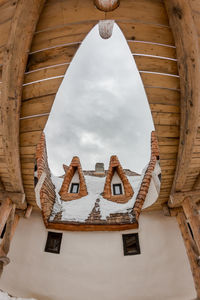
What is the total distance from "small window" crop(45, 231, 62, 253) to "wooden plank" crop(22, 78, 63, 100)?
5.16 meters

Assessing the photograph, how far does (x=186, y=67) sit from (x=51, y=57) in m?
1.84

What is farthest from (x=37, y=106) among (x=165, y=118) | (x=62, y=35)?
(x=165, y=118)

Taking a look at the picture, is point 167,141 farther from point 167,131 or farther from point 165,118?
point 165,118

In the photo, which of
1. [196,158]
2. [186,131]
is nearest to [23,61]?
[186,131]

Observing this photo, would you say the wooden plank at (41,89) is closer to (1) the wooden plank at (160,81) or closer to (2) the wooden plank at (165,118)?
(1) the wooden plank at (160,81)

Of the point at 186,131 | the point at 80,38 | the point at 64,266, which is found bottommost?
the point at 64,266

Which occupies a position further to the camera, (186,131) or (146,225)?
(146,225)

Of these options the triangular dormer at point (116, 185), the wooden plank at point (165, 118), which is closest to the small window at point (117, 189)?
the triangular dormer at point (116, 185)

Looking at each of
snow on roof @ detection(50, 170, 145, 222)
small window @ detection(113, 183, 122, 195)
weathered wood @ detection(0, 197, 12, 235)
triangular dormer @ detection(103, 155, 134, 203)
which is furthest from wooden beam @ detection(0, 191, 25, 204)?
small window @ detection(113, 183, 122, 195)

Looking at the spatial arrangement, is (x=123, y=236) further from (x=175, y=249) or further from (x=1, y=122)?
(x=1, y=122)

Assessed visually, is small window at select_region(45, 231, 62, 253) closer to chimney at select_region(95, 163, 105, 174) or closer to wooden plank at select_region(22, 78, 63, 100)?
wooden plank at select_region(22, 78, 63, 100)

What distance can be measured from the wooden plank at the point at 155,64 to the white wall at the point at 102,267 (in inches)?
183

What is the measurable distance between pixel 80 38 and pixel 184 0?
1246 mm

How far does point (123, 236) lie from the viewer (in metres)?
6.32
